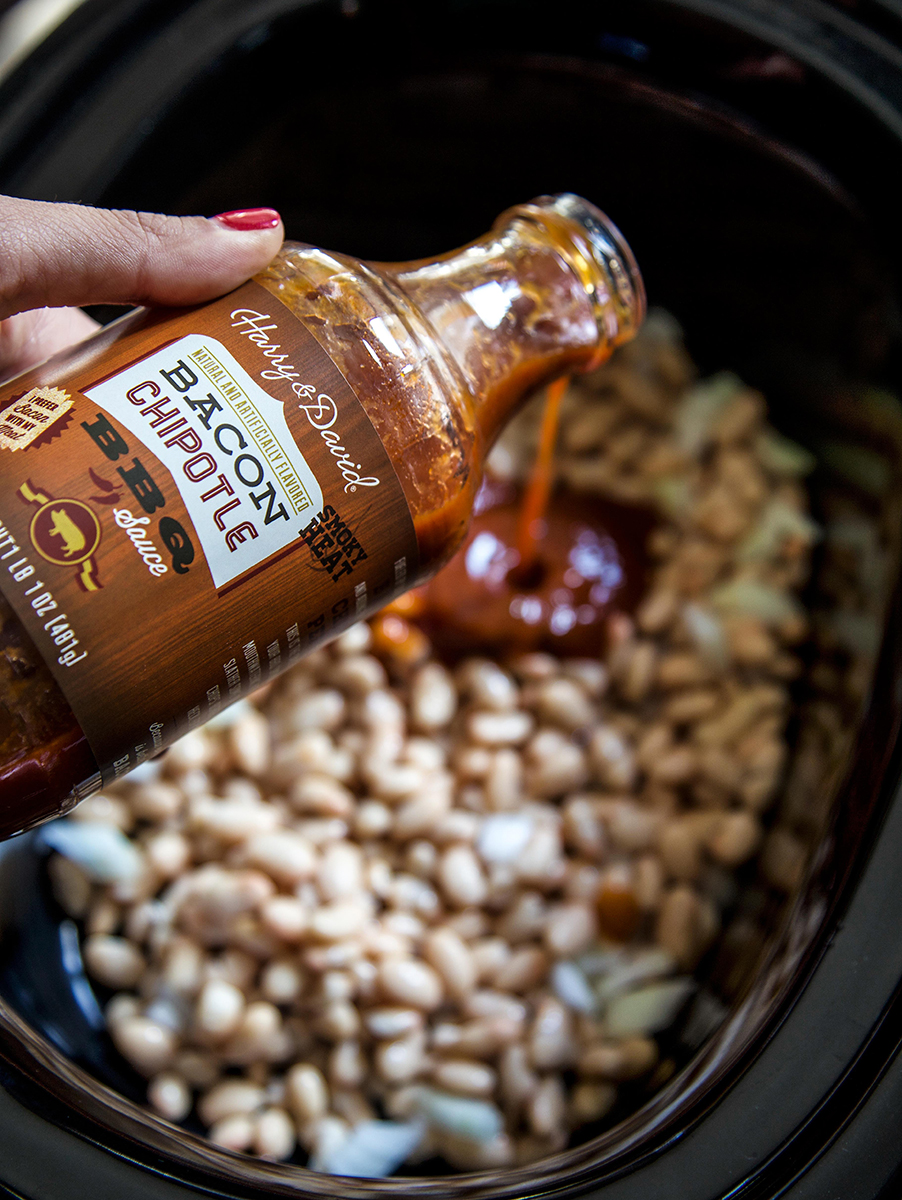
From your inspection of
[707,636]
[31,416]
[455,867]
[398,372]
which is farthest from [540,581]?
[31,416]

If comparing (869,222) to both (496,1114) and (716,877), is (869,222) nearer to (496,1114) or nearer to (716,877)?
(716,877)

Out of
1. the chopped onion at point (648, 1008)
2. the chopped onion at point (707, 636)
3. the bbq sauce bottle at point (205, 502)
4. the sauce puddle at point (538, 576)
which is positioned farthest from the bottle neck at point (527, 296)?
the chopped onion at point (648, 1008)

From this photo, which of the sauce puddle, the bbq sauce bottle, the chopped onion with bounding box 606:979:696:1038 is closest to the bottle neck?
the bbq sauce bottle

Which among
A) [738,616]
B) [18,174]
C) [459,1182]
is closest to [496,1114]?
[459,1182]

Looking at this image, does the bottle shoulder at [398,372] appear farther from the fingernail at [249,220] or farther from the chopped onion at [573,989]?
the chopped onion at [573,989]

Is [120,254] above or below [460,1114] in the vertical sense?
above

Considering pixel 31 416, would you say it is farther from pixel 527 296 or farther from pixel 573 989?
pixel 573 989

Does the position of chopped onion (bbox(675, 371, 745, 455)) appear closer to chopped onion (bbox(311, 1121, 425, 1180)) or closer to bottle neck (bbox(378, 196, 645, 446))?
bottle neck (bbox(378, 196, 645, 446))
